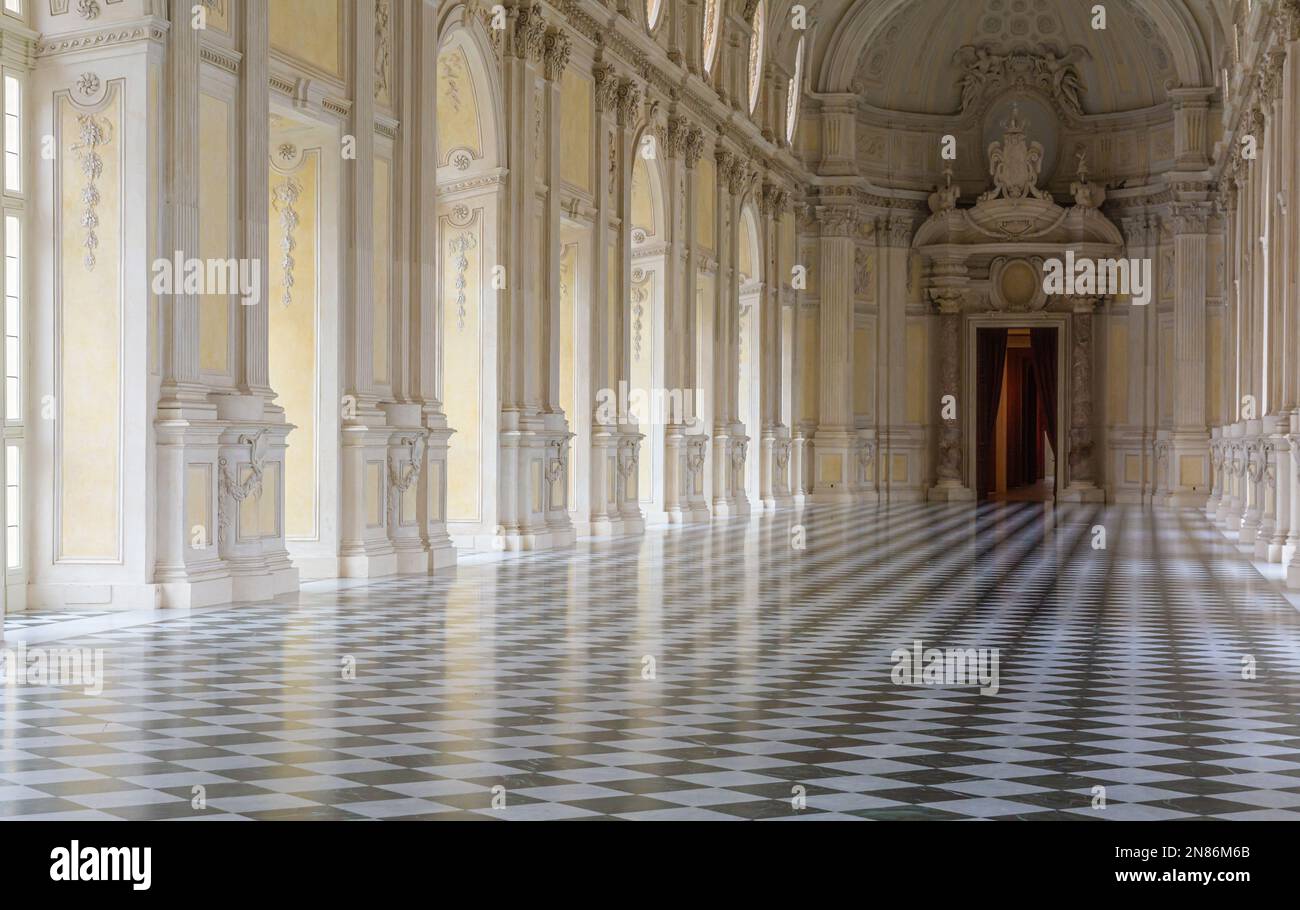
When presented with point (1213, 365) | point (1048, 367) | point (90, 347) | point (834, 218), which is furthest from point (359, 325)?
point (1048, 367)

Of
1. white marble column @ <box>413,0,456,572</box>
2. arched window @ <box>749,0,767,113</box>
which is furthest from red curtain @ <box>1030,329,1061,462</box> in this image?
white marble column @ <box>413,0,456,572</box>

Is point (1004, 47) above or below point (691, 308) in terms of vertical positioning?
above

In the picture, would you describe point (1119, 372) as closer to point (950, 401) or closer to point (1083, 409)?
point (1083, 409)

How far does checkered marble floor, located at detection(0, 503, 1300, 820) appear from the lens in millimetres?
5836

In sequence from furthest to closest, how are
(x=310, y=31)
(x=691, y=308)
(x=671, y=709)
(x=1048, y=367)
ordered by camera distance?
(x=1048, y=367) < (x=691, y=308) < (x=310, y=31) < (x=671, y=709)

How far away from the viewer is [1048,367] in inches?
1531
